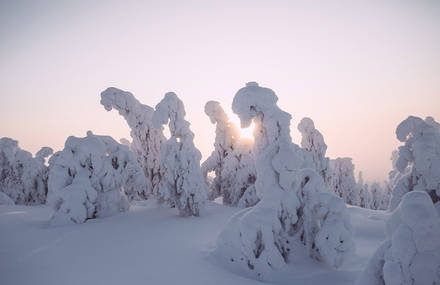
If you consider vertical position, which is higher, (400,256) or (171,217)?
(400,256)

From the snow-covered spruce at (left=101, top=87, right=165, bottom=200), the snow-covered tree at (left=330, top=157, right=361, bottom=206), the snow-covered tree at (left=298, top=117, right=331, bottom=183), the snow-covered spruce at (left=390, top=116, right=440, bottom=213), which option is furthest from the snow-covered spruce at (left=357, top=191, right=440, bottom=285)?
the snow-covered tree at (left=330, top=157, right=361, bottom=206)

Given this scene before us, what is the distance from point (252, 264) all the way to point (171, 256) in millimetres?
2164

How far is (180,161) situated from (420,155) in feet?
29.8

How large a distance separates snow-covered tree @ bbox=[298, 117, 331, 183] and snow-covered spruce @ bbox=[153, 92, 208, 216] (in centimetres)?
1148

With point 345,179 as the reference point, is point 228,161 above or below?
above

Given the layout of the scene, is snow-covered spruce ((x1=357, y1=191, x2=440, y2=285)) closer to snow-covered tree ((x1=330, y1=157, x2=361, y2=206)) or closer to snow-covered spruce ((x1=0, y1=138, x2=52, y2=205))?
snow-covered tree ((x1=330, y1=157, x2=361, y2=206))

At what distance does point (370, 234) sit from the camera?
9719mm

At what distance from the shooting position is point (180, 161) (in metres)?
12.5

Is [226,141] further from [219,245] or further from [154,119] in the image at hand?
[219,245]

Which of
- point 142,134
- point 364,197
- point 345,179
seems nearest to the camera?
point 142,134

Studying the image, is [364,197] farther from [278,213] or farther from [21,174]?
[21,174]

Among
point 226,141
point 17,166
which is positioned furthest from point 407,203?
point 17,166

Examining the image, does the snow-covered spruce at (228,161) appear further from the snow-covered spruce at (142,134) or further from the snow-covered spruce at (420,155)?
the snow-covered spruce at (420,155)

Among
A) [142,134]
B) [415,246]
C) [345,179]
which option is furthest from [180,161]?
[345,179]
